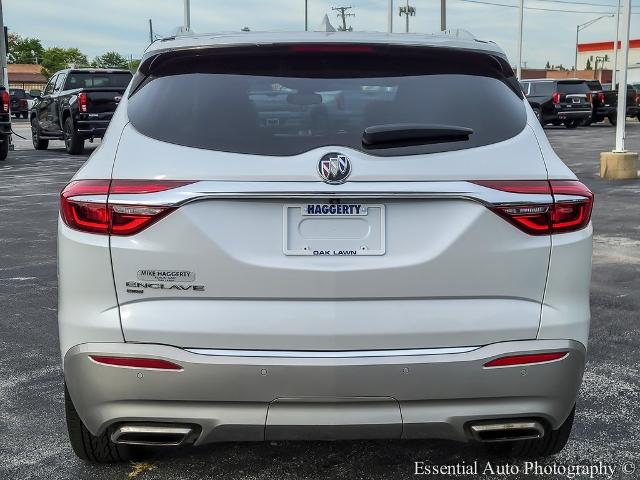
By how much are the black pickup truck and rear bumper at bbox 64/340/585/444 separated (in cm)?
1637

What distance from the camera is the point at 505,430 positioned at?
301 cm

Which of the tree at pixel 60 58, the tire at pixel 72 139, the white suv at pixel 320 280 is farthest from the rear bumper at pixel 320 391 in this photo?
the tree at pixel 60 58

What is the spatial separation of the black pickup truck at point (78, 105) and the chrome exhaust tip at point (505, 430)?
54.6ft

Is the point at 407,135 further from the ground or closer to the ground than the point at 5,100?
further from the ground

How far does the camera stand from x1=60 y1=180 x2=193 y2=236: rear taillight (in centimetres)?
286

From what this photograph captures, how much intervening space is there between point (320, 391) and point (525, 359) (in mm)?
709

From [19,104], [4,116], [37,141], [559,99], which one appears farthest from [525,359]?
[19,104]

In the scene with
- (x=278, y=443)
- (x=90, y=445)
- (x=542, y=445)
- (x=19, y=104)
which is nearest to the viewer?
(x=90, y=445)

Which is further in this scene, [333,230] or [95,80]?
[95,80]

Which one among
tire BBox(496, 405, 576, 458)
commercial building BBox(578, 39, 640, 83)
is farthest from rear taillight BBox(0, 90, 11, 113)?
commercial building BBox(578, 39, 640, 83)

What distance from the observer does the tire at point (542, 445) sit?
138 inches

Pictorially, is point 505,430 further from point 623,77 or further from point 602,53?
point 602,53

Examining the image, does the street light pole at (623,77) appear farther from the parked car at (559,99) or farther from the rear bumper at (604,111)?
the rear bumper at (604,111)

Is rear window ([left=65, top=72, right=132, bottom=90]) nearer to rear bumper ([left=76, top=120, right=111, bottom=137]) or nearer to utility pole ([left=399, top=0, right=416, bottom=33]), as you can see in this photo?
rear bumper ([left=76, top=120, right=111, bottom=137])
